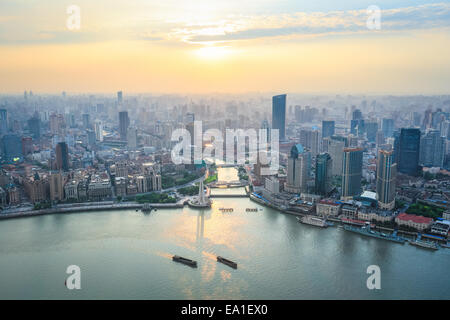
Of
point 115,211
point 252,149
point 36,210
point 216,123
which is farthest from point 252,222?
point 216,123

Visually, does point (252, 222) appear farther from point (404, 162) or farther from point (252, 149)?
point (252, 149)

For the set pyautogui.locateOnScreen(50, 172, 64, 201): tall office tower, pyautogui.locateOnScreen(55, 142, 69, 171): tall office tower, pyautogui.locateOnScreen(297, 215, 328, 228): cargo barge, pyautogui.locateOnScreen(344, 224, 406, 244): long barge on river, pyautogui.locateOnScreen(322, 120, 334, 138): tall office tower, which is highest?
pyautogui.locateOnScreen(322, 120, 334, 138): tall office tower

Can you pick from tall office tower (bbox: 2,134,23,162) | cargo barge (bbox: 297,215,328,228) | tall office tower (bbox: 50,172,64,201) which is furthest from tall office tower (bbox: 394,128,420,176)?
tall office tower (bbox: 2,134,23,162)

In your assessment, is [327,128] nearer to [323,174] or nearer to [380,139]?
[380,139]

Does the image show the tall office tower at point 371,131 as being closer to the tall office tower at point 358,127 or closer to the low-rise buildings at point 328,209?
the tall office tower at point 358,127

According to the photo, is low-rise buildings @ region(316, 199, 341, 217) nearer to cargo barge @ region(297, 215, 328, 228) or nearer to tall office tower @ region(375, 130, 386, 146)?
cargo barge @ region(297, 215, 328, 228)

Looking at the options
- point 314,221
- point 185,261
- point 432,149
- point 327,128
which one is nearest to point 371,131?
point 327,128
